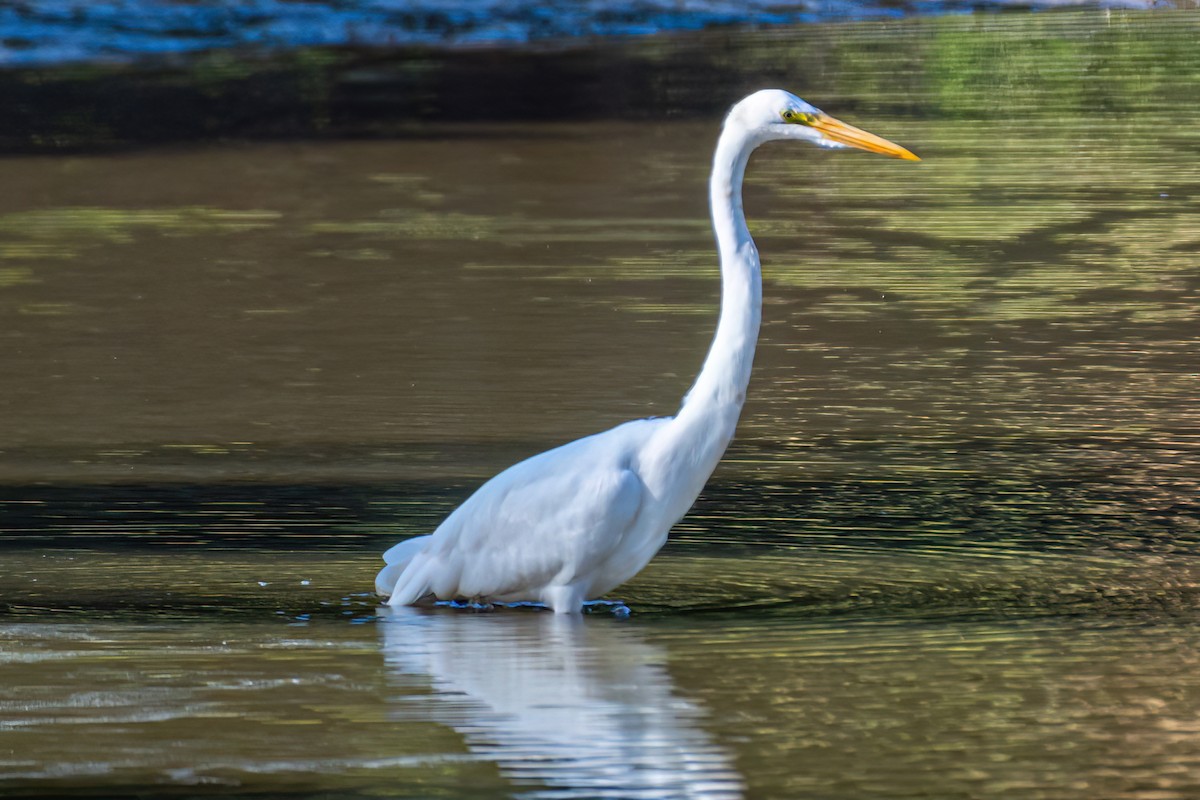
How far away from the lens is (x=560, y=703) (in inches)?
228

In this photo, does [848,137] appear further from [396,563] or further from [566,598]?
[396,563]

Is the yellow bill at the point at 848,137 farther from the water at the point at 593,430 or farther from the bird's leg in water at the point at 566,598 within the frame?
the bird's leg in water at the point at 566,598

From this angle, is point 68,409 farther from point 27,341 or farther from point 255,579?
point 255,579

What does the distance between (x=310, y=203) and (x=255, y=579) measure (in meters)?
9.82

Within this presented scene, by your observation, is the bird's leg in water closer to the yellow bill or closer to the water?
the water

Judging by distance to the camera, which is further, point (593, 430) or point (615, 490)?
point (593, 430)

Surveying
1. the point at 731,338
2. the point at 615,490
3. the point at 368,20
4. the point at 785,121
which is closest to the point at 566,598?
the point at 615,490

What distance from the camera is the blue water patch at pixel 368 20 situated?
93.8ft

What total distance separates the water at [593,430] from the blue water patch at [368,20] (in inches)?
415

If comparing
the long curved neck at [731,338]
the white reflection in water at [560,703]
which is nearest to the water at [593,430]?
the white reflection in water at [560,703]

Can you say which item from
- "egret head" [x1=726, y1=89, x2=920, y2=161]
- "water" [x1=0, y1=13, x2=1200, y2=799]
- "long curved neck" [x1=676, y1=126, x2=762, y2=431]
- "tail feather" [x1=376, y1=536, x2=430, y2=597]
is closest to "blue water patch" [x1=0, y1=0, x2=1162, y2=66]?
"water" [x1=0, y1=13, x2=1200, y2=799]

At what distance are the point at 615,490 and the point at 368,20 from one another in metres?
25.3

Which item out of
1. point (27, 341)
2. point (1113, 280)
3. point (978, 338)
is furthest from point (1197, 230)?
point (27, 341)

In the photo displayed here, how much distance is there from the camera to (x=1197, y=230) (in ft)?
47.6
